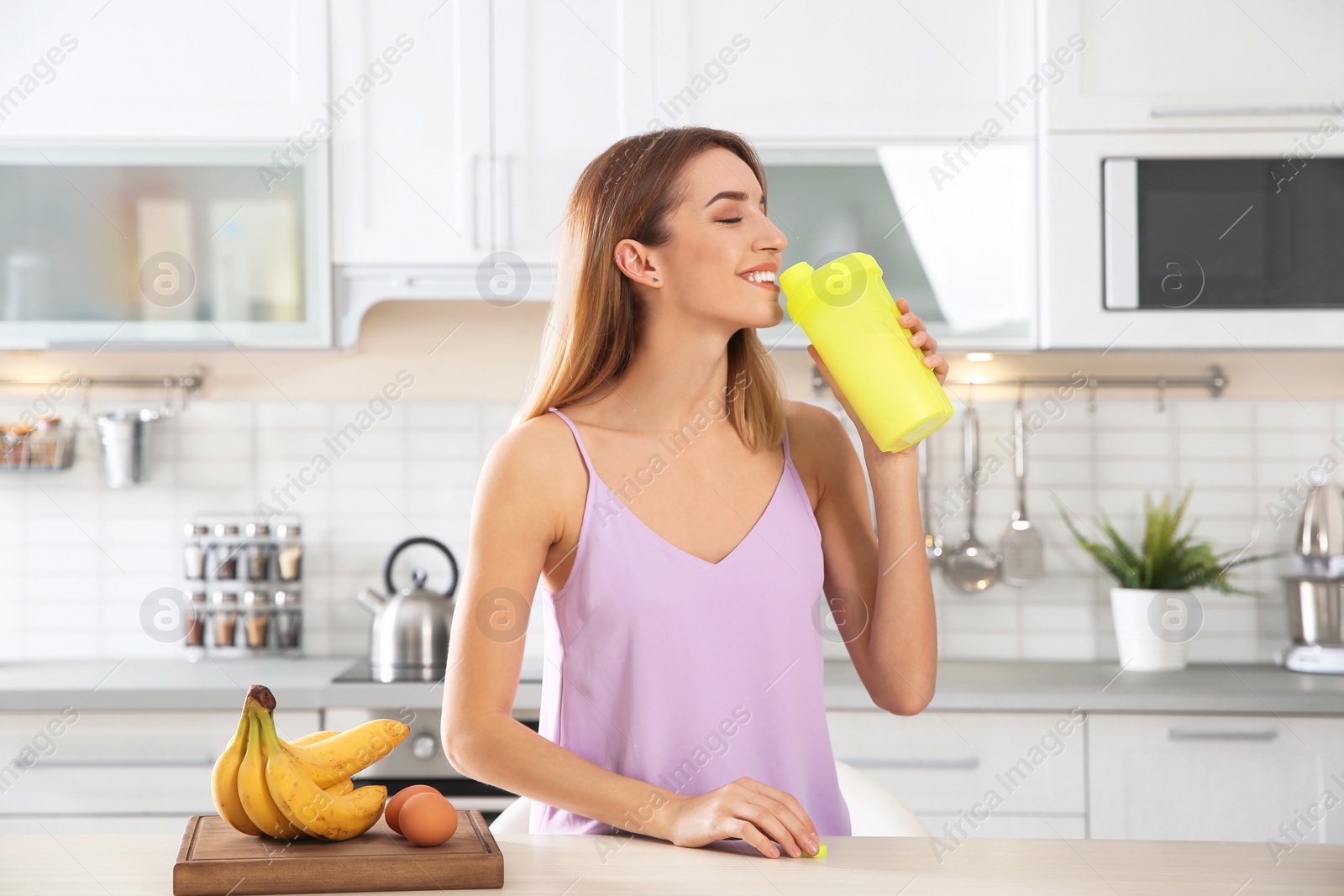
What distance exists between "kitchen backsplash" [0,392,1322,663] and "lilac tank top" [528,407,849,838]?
1.37 metres

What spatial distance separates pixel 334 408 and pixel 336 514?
0.79ft

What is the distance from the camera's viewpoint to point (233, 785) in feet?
2.49

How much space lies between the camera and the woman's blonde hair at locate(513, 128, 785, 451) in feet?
3.69

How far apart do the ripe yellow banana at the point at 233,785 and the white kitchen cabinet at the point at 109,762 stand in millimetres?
1314

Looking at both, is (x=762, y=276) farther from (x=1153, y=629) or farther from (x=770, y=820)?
(x=1153, y=629)

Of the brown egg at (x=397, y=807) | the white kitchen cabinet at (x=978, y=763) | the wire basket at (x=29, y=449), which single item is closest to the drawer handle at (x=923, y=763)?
the white kitchen cabinet at (x=978, y=763)

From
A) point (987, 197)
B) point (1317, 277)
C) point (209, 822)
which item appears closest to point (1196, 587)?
point (1317, 277)

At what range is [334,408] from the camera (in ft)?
8.20

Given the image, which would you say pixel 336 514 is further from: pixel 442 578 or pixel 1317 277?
pixel 1317 277

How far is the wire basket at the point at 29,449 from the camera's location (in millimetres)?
2424

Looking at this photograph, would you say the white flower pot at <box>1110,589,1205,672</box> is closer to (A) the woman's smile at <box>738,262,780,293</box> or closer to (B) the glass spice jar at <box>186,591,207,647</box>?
(A) the woman's smile at <box>738,262,780,293</box>

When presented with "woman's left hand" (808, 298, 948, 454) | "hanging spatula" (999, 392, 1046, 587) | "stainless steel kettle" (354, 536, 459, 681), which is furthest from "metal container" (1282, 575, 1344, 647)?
"stainless steel kettle" (354, 536, 459, 681)

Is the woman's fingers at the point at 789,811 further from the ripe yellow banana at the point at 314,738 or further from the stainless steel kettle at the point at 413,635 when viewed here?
the stainless steel kettle at the point at 413,635

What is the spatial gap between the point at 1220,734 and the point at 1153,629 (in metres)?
0.29
